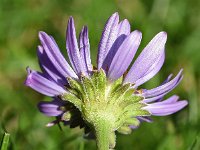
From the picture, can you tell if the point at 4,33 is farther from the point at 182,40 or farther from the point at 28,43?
the point at 182,40

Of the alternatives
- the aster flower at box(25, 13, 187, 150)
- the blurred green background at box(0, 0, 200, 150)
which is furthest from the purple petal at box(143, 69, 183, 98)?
the blurred green background at box(0, 0, 200, 150)

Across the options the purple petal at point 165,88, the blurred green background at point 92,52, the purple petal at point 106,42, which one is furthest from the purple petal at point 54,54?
the blurred green background at point 92,52

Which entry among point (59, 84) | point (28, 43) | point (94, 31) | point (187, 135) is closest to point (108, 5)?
point (94, 31)

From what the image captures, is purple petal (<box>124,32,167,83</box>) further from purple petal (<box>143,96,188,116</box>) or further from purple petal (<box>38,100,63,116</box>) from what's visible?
purple petal (<box>38,100,63,116</box>)

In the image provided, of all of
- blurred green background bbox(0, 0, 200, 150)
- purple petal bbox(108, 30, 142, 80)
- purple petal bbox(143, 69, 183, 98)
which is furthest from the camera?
blurred green background bbox(0, 0, 200, 150)

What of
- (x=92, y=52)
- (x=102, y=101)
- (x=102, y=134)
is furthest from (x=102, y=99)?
(x=92, y=52)

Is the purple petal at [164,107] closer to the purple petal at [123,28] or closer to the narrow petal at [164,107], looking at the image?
the narrow petal at [164,107]

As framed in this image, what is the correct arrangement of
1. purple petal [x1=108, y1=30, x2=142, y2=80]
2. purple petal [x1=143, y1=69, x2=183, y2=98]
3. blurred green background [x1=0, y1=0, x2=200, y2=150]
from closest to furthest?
purple petal [x1=108, y1=30, x2=142, y2=80] → purple petal [x1=143, y1=69, x2=183, y2=98] → blurred green background [x1=0, y1=0, x2=200, y2=150]

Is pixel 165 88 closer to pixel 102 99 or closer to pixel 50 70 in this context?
pixel 102 99
